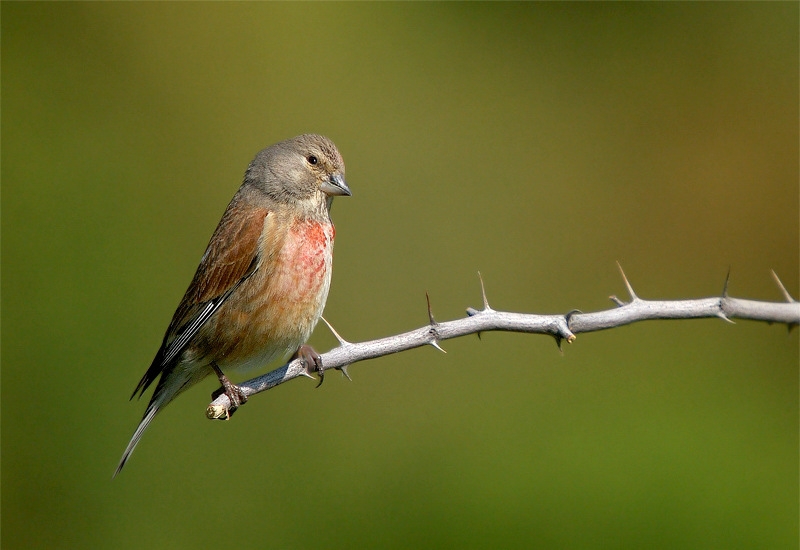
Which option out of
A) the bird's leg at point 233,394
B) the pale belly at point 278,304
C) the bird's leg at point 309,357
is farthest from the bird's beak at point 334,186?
the bird's leg at point 233,394

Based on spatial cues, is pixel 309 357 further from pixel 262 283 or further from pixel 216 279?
pixel 216 279

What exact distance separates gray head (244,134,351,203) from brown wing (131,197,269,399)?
0.17 metres

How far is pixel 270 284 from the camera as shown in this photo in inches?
158

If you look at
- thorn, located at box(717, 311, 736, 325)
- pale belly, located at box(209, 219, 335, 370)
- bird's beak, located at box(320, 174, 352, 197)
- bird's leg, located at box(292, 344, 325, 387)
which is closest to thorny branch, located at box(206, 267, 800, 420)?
thorn, located at box(717, 311, 736, 325)

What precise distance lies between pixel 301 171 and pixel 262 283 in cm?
61

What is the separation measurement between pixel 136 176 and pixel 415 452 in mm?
3286

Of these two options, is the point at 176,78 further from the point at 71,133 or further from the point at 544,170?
the point at 544,170

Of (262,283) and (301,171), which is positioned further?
(301,171)

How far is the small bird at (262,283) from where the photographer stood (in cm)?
401

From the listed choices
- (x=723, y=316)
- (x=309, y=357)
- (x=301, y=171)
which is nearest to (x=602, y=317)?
(x=723, y=316)

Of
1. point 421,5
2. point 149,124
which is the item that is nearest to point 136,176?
point 149,124

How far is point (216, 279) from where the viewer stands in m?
4.08

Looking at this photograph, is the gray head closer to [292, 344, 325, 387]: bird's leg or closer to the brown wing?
the brown wing

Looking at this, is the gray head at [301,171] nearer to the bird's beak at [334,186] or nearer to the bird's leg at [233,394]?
the bird's beak at [334,186]
